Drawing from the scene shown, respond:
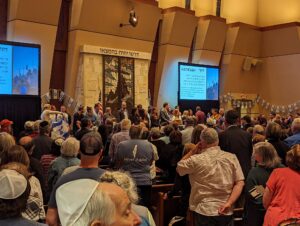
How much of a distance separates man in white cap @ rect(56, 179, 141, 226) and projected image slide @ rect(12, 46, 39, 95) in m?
10.3

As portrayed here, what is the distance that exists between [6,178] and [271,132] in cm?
341

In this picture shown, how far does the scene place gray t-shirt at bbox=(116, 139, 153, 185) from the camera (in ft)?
15.0

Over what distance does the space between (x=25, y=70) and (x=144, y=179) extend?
758 centimetres

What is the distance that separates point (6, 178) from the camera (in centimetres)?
189

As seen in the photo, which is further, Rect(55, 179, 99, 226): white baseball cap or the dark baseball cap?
the dark baseball cap

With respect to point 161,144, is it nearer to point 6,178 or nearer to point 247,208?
point 247,208

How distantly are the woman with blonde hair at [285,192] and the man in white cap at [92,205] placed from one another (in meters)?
2.18

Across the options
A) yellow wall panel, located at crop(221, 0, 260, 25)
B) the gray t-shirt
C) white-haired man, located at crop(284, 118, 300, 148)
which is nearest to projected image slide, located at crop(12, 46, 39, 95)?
the gray t-shirt

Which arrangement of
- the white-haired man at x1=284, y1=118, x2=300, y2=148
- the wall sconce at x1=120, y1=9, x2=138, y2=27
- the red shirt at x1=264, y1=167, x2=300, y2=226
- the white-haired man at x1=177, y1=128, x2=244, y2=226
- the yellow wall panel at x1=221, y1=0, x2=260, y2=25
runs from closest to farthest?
the red shirt at x1=264, y1=167, x2=300, y2=226
the white-haired man at x1=177, y1=128, x2=244, y2=226
the white-haired man at x1=284, y1=118, x2=300, y2=148
the wall sconce at x1=120, y1=9, x2=138, y2=27
the yellow wall panel at x1=221, y1=0, x2=260, y2=25

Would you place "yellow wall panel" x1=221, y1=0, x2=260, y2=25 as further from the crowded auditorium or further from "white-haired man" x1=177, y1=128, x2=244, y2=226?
"white-haired man" x1=177, y1=128, x2=244, y2=226

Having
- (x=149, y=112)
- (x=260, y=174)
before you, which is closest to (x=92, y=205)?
(x=260, y=174)

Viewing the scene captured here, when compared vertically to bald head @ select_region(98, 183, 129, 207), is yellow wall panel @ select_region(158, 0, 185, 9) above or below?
above

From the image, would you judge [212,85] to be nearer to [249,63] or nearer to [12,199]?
[249,63]

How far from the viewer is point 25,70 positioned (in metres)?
11.3
